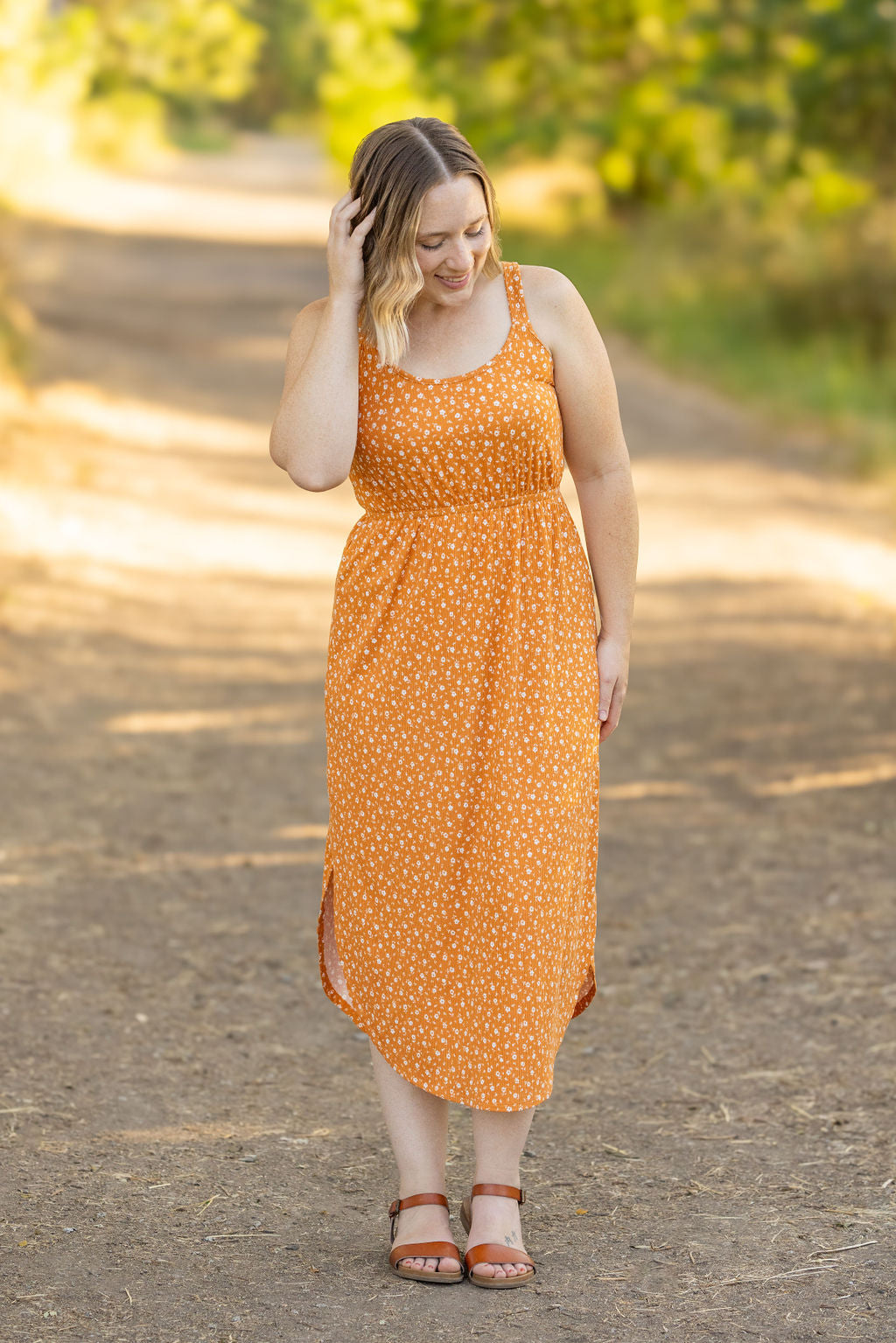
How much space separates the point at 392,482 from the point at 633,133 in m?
21.1

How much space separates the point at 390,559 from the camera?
9.77 feet

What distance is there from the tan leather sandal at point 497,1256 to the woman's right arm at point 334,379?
1292 mm

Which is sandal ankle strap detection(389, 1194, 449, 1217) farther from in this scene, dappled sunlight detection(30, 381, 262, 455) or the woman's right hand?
dappled sunlight detection(30, 381, 262, 455)

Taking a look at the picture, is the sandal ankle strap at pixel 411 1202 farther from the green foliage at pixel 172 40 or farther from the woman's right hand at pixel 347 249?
the green foliage at pixel 172 40

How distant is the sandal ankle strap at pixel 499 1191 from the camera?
3.08 metres

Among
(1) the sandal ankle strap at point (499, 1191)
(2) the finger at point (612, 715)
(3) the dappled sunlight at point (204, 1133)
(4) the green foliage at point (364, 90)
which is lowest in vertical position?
(3) the dappled sunlight at point (204, 1133)

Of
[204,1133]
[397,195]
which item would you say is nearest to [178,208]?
[204,1133]

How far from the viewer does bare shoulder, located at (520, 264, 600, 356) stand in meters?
2.96

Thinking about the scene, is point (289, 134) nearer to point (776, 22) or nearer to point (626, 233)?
point (626, 233)

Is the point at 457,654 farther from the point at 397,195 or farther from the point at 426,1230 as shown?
the point at 426,1230

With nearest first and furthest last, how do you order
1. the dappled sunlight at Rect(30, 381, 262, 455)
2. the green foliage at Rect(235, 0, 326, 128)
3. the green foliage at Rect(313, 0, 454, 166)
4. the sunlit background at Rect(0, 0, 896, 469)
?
the dappled sunlight at Rect(30, 381, 262, 455)
the sunlit background at Rect(0, 0, 896, 469)
the green foliage at Rect(313, 0, 454, 166)
the green foliage at Rect(235, 0, 326, 128)

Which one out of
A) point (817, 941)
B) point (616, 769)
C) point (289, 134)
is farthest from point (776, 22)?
point (289, 134)

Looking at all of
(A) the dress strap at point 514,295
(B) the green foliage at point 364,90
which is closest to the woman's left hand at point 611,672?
(A) the dress strap at point 514,295

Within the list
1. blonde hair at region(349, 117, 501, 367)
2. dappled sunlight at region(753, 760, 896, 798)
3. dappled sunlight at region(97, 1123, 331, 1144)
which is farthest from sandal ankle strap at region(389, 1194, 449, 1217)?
dappled sunlight at region(753, 760, 896, 798)
